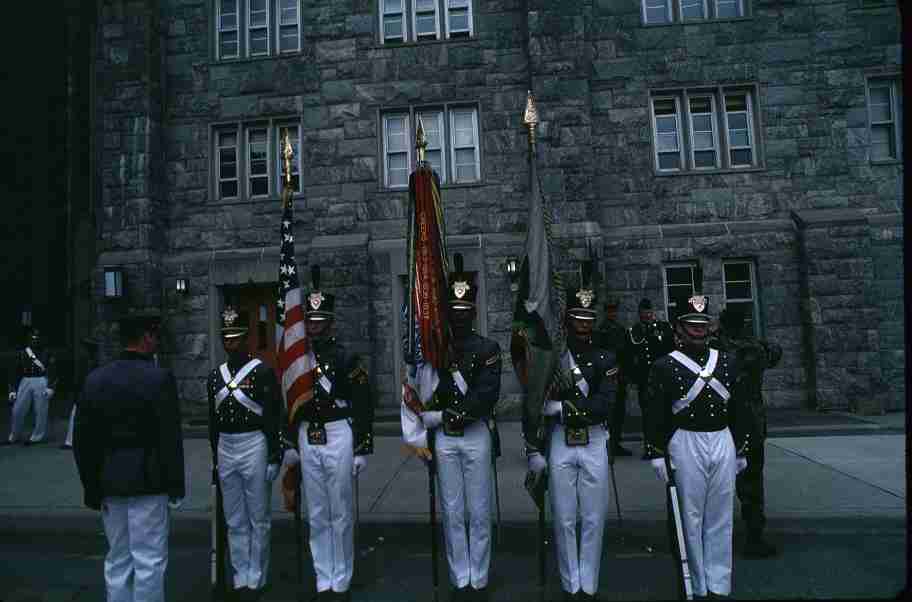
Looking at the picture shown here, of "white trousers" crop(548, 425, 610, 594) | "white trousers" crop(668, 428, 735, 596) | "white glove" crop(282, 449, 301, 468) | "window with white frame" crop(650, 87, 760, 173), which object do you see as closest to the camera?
"white trousers" crop(668, 428, 735, 596)

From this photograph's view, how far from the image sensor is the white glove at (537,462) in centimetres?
484

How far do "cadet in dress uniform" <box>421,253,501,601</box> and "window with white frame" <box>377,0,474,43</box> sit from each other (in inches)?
376

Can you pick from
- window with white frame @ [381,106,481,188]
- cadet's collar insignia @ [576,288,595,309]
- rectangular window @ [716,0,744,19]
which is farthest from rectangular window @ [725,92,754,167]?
cadet's collar insignia @ [576,288,595,309]

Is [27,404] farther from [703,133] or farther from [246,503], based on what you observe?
[703,133]

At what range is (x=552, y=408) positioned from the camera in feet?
15.9

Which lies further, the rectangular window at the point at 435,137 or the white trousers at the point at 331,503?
the rectangular window at the point at 435,137

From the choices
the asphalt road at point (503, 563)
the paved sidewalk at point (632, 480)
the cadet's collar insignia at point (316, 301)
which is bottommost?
the asphalt road at point (503, 563)

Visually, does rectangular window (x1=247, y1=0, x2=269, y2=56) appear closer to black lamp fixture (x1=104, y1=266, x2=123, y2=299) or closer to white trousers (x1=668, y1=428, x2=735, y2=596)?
black lamp fixture (x1=104, y1=266, x2=123, y2=299)

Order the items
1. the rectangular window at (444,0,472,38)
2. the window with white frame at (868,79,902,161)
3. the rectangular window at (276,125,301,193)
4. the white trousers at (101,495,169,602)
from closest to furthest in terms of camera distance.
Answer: the white trousers at (101,495,169,602) → the window with white frame at (868,79,902,161) → the rectangular window at (444,0,472,38) → the rectangular window at (276,125,301,193)

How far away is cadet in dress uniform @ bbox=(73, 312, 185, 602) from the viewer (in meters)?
4.18

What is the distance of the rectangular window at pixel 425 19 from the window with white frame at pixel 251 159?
3.52m

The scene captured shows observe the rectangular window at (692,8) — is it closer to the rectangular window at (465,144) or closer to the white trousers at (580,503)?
the rectangular window at (465,144)

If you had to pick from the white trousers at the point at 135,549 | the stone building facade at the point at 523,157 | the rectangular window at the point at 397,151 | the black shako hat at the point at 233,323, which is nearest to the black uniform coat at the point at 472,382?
the black shako hat at the point at 233,323

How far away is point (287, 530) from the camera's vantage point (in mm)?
6406
